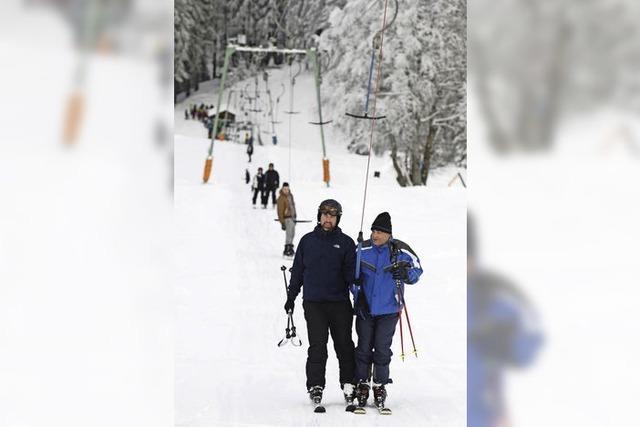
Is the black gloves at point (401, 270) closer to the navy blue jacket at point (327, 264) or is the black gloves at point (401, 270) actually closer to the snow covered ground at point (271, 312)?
the navy blue jacket at point (327, 264)

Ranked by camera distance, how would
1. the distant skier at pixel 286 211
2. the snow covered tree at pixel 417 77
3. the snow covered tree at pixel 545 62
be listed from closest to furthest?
the snow covered tree at pixel 545 62 → the distant skier at pixel 286 211 → the snow covered tree at pixel 417 77

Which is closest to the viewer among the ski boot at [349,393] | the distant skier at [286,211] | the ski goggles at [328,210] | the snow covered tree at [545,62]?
the snow covered tree at [545,62]

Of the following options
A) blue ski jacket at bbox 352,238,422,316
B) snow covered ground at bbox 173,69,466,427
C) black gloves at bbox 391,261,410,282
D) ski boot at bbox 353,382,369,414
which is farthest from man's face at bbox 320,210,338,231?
snow covered ground at bbox 173,69,466,427

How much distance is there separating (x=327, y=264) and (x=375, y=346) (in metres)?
0.55

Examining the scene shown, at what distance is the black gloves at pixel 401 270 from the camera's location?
187 inches

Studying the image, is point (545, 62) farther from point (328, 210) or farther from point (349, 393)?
point (349, 393)

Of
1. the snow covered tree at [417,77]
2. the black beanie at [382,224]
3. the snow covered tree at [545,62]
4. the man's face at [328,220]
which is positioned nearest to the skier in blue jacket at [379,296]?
the black beanie at [382,224]

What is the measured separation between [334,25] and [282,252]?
15.3 metres

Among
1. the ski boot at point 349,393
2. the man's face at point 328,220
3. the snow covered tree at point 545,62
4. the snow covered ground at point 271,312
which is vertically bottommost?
the snow covered ground at point 271,312

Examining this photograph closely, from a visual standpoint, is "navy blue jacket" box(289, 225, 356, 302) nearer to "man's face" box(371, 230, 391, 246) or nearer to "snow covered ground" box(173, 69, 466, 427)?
"man's face" box(371, 230, 391, 246)

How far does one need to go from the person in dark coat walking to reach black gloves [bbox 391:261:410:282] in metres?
0.29

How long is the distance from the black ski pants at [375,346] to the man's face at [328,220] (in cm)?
54

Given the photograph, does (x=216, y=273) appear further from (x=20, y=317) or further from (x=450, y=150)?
(x=450, y=150)

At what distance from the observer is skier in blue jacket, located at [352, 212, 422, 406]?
4781 millimetres
